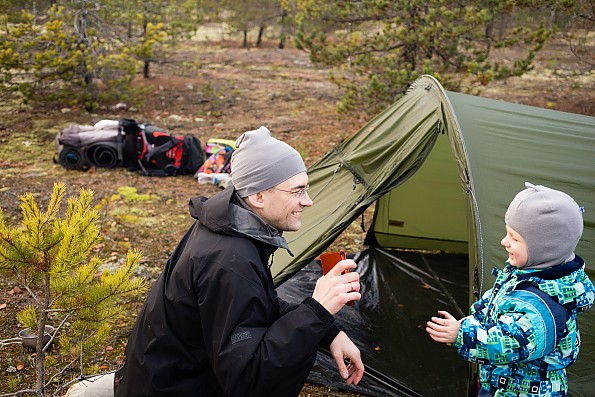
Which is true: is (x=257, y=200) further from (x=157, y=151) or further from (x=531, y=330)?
(x=157, y=151)

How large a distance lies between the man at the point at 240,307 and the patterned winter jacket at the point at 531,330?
22.4 inches

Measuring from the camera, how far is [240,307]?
1752mm

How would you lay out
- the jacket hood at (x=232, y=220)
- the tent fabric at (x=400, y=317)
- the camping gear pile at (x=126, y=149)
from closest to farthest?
the jacket hood at (x=232, y=220) → the tent fabric at (x=400, y=317) → the camping gear pile at (x=126, y=149)

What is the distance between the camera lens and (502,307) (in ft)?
7.61

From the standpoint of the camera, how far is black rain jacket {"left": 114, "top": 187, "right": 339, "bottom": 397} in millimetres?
1741

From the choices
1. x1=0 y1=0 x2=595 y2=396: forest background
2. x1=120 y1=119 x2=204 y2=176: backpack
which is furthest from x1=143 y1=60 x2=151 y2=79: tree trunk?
x1=120 y1=119 x2=204 y2=176: backpack

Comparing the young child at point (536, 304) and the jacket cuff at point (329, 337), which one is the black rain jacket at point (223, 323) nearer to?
the jacket cuff at point (329, 337)

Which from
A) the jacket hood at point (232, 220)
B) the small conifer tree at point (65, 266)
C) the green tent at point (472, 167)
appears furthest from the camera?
the green tent at point (472, 167)

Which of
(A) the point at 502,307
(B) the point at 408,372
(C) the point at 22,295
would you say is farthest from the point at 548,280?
(C) the point at 22,295

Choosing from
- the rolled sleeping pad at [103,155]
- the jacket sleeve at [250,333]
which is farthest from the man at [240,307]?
the rolled sleeping pad at [103,155]

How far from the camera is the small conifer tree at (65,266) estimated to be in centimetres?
246

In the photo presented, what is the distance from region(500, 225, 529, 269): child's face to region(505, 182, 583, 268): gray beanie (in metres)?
0.02

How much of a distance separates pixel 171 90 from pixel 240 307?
488 inches

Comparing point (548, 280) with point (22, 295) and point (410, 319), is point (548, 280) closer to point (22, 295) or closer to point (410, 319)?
point (410, 319)
